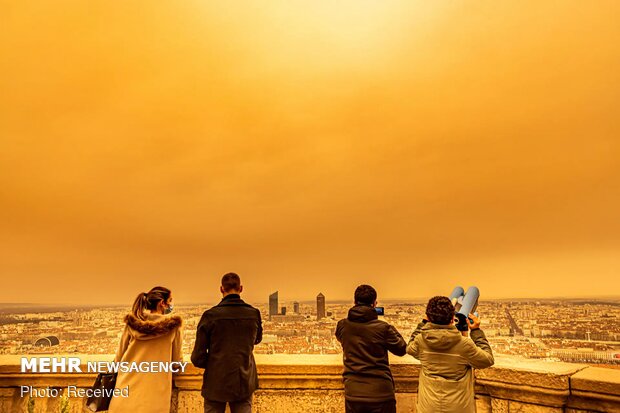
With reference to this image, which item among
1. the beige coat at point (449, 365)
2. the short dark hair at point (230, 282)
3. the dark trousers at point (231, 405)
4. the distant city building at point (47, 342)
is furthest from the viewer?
the distant city building at point (47, 342)

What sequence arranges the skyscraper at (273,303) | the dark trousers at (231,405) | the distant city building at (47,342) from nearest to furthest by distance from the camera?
1. the dark trousers at (231,405)
2. the distant city building at (47,342)
3. the skyscraper at (273,303)

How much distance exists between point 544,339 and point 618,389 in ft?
10.1

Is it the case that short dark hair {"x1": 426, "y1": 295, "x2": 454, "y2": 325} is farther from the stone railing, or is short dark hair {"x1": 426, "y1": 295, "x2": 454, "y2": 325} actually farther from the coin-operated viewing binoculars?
the stone railing

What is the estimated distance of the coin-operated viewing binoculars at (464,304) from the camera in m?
2.88

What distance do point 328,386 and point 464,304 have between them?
4.99 ft

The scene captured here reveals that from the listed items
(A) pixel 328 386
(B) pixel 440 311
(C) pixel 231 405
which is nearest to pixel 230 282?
(C) pixel 231 405

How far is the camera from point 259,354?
4203mm

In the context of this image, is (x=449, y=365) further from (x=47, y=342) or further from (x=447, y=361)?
(x=47, y=342)

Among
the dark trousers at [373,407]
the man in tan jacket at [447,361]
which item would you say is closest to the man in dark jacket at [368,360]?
the dark trousers at [373,407]

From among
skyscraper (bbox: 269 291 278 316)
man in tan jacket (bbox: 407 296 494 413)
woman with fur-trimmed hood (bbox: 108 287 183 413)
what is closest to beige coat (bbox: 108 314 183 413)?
woman with fur-trimmed hood (bbox: 108 287 183 413)

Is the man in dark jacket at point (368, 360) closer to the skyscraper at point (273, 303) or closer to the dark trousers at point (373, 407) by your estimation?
the dark trousers at point (373, 407)

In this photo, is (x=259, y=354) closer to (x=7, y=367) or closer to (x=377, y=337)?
(x=377, y=337)

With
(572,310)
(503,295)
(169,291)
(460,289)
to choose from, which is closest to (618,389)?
(460,289)

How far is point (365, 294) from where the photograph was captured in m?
3.21
